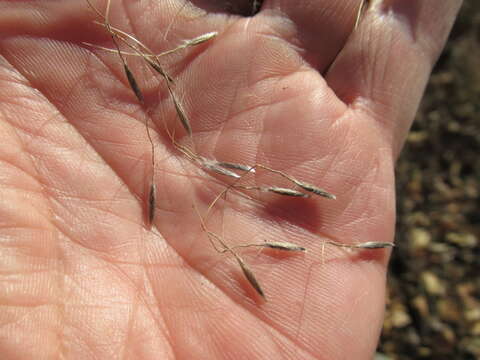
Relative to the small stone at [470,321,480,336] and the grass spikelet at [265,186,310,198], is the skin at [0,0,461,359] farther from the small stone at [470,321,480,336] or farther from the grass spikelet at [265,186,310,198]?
the small stone at [470,321,480,336]

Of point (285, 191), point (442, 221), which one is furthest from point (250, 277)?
point (442, 221)

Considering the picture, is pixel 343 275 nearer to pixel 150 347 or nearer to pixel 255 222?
pixel 255 222

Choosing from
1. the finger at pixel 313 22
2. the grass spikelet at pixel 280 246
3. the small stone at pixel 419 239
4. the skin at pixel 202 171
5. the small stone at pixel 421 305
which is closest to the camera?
the skin at pixel 202 171

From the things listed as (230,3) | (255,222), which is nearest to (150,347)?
(255,222)

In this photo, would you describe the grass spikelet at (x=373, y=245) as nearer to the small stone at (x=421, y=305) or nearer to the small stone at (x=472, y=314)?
the small stone at (x=421, y=305)

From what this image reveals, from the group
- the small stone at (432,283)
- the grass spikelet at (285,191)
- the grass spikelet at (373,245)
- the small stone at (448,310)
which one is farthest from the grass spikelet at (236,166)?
the small stone at (448,310)

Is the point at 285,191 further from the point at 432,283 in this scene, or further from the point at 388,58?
the point at 432,283
